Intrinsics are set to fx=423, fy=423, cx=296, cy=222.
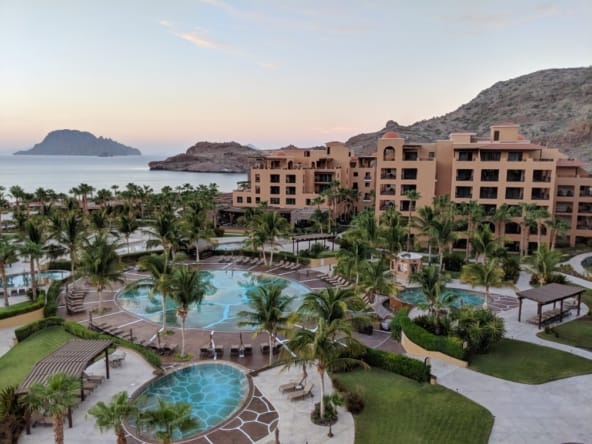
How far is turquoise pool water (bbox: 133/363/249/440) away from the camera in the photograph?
20016 mm

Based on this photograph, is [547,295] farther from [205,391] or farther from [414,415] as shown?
[205,391]

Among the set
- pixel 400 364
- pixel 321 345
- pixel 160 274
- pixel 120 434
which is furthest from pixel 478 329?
pixel 160 274

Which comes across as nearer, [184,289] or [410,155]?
[184,289]

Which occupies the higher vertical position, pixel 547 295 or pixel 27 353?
pixel 547 295

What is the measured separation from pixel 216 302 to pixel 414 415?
22.6 meters

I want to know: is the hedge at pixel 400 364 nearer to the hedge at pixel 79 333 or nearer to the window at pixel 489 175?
the hedge at pixel 79 333

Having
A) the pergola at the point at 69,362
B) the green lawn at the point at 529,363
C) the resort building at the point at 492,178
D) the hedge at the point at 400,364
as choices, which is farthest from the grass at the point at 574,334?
the pergola at the point at 69,362

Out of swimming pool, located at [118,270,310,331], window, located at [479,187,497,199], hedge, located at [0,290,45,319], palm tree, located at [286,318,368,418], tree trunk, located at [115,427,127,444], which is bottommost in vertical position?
swimming pool, located at [118,270,310,331]

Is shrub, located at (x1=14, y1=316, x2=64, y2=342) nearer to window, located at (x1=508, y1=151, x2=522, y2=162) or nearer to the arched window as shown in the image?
the arched window

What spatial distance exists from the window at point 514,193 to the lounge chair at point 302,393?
45.7 m

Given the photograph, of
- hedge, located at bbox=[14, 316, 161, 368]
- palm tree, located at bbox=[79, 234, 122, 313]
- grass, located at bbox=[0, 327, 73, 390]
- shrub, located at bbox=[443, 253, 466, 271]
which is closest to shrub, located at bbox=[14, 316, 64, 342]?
hedge, located at bbox=[14, 316, 161, 368]

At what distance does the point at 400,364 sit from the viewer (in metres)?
22.3

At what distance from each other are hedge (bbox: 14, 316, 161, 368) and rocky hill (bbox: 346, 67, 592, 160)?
412 feet

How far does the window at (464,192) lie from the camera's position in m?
57.0
